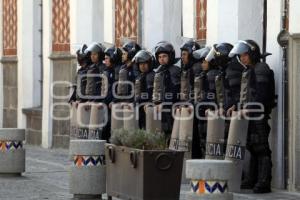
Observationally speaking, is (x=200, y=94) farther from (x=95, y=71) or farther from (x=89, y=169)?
(x=95, y=71)

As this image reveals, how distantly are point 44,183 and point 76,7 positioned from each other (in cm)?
778

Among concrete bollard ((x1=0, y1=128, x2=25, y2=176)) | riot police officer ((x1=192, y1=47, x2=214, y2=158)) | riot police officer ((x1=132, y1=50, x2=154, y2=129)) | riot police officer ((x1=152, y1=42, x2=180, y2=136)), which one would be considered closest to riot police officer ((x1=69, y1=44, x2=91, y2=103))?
riot police officer ((x1=132, y1=50, x2=154, y2=129))

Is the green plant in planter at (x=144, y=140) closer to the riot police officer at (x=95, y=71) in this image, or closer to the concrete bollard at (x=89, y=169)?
the concrete bollard at (x=89, y=169)

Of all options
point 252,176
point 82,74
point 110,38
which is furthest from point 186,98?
point 110,38

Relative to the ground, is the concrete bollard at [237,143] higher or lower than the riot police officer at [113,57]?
lower

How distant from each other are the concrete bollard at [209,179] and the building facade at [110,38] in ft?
16.1

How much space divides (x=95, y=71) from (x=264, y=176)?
19.7 feet

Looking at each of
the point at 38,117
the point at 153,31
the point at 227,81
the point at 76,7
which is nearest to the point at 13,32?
the point at 38,117

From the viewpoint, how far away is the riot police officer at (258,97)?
1659cm

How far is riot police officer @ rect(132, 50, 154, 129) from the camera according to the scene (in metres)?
19.8

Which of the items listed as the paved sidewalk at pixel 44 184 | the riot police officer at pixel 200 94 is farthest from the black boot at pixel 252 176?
the riot police officer at pixel 200 94

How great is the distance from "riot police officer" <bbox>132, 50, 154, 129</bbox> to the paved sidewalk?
167cm

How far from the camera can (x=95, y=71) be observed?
21906 millimetres

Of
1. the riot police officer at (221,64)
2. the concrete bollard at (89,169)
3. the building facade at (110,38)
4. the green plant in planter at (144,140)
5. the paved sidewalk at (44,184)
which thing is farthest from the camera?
the riot police officer at (221,64)
